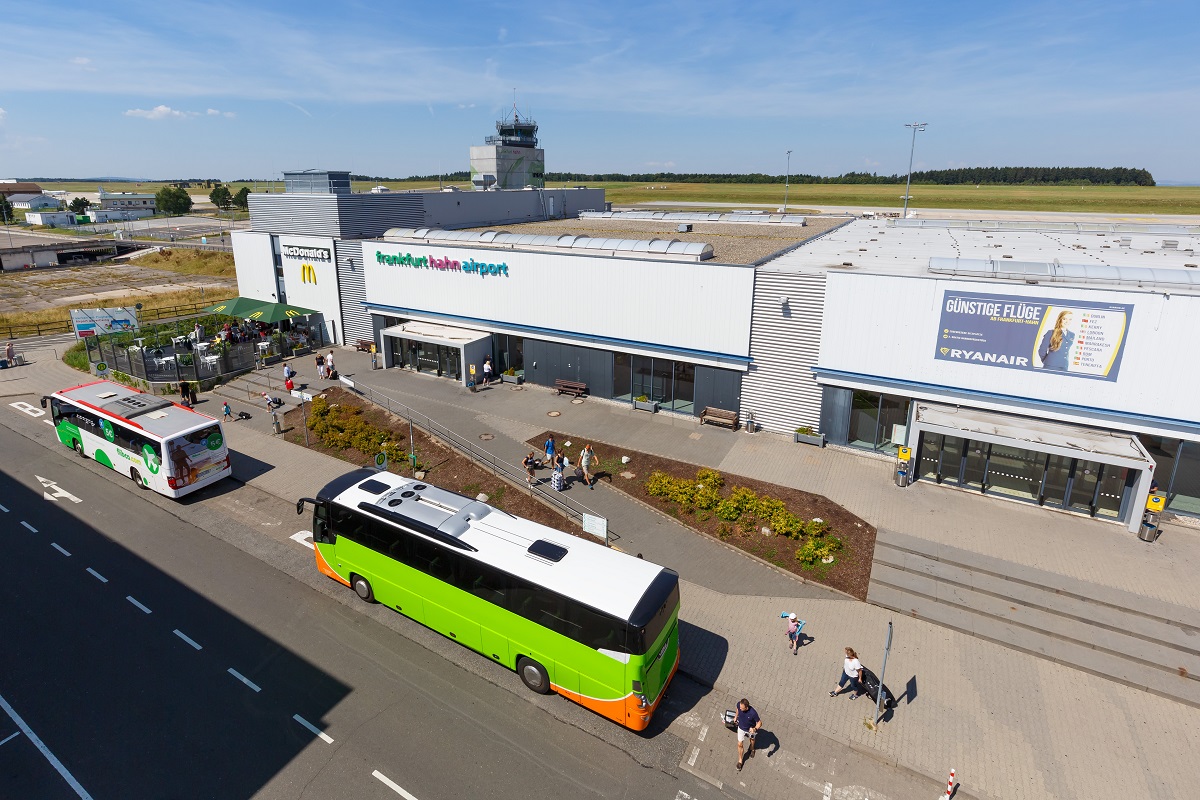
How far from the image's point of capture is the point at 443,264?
31953 millimetres

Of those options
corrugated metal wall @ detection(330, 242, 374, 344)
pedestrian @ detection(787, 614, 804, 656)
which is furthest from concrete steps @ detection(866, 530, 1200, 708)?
corrugated metal wall @ detection(330, 242, 374, 344)

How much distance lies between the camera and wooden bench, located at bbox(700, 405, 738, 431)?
25.2 metres

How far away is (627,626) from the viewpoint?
1073 centimetres

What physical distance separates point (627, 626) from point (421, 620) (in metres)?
5.99

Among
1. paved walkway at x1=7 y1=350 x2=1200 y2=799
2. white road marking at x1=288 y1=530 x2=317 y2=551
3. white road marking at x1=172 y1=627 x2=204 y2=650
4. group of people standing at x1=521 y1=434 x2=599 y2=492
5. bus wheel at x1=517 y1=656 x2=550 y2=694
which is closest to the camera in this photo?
paved walkway at x1=7 y1=350 x2=1200 y2=799

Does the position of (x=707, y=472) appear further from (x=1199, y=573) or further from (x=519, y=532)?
(x=1199, y=573)

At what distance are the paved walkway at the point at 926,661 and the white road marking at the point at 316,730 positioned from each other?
672 centimetres

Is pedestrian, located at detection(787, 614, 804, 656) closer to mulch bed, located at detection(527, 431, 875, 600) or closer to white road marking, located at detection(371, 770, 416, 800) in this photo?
mulch bed, located at detection(527, 431, 875, 600)

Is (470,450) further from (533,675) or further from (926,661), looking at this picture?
(926,661)

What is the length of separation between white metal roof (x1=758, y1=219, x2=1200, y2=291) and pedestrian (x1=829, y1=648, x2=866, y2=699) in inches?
586

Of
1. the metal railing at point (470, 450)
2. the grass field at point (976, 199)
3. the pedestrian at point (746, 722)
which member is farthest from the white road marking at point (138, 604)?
the grass field at point (976, 199)

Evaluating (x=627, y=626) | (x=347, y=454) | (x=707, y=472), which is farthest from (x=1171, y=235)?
(x=347, y=454)

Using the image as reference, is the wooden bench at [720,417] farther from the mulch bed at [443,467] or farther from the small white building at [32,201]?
the small white building at [32,201]

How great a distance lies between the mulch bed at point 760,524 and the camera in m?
16.5
